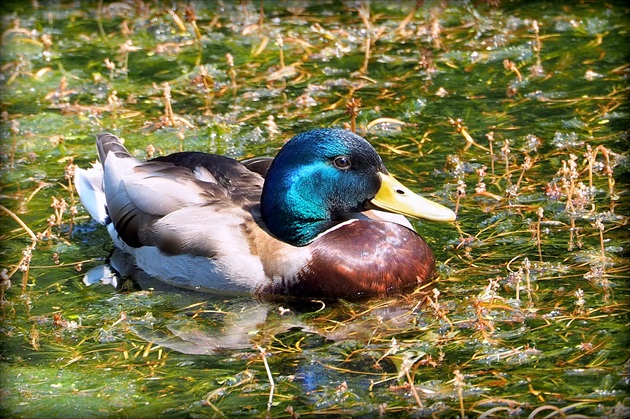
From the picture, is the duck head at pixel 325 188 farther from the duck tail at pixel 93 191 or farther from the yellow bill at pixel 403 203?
the duck tail at pixel 93 191

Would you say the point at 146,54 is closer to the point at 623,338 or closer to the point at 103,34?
the point at 103,34

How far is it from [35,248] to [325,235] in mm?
1928

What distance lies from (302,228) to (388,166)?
60.9 inches

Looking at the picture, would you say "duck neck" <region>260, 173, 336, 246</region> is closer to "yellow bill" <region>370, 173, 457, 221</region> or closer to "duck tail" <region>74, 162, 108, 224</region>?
"yellow bill" <region>370, 173, 457, 221</region>

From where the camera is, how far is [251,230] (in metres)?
6.92

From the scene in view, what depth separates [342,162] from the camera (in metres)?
6.80

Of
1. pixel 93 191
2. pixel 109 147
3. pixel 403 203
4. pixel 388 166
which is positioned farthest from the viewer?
pixel 388 166

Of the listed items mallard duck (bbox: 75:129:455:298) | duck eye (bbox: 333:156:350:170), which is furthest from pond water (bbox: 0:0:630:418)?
duck eye (bbox: 333:156:350:170)

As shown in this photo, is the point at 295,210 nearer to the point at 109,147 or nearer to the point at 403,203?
the point at 403,203

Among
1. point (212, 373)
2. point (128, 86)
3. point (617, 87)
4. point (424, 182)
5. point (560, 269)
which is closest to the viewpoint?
point (212, 373)

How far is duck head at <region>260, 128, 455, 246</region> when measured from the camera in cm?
678

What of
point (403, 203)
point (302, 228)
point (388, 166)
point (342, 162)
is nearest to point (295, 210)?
point (302, 228)

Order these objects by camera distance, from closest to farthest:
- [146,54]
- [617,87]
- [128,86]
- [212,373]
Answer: [212,373], [617,87], [128,86], [146,54]

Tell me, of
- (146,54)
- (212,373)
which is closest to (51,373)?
(212,373)
